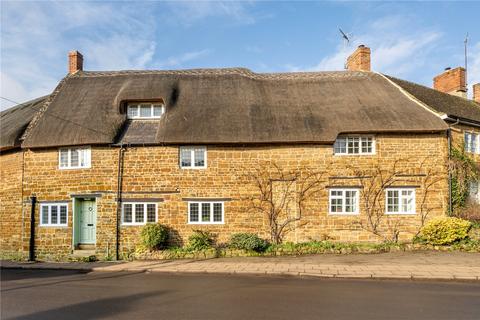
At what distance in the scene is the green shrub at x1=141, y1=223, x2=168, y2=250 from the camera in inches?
578

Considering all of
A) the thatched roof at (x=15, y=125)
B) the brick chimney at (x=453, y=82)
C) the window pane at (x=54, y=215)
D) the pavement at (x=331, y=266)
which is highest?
the brick chimney at (x=453, y=82)

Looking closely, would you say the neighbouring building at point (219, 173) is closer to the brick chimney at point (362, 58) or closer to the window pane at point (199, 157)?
the window pane at point (199, 157)

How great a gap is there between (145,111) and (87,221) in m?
5.92

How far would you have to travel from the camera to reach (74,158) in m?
16.4

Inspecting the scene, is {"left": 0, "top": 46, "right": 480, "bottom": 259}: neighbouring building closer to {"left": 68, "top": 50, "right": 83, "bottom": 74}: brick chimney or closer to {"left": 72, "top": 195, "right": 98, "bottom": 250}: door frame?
{"left": 72, "top": 195, "right": 98, "bottom": 250}: door frame

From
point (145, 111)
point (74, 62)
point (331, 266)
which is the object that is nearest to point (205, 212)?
point (145, 111)

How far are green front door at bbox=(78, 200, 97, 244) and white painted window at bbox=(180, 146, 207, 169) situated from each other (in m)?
4.65

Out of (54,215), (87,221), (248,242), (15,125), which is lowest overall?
(248,242)

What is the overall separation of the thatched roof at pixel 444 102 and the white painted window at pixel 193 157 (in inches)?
450

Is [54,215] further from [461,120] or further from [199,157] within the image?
[461,120]

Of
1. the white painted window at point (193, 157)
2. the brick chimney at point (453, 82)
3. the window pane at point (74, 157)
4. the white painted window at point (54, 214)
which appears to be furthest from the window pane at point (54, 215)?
the brick chimney at point (453, 82)

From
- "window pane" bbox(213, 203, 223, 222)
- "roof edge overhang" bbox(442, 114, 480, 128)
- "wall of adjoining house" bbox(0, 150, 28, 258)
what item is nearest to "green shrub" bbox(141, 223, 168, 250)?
"window pane" bbox(213, 203, 223, 222)

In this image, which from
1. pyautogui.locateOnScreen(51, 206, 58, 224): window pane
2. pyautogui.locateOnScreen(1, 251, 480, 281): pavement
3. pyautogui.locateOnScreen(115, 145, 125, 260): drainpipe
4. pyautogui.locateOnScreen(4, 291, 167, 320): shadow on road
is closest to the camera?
pyautogui.locateOnScreen(4, 291, 167, 320): shadow on road

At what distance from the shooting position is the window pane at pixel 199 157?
16.2m
